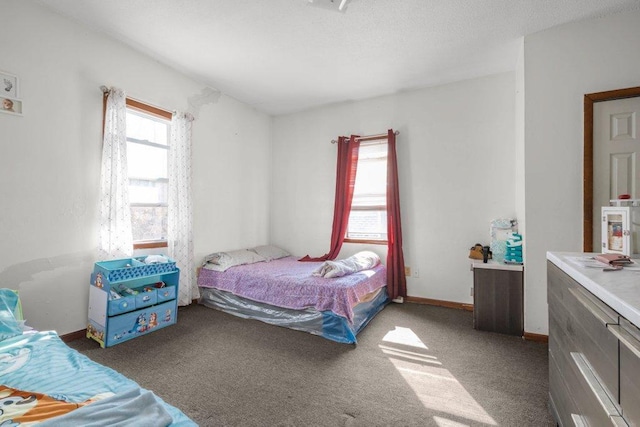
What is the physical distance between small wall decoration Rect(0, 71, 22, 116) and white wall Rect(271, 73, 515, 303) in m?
3.22

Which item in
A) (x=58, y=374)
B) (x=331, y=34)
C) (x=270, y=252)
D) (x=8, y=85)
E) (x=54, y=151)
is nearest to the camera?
(x=58, y=374)

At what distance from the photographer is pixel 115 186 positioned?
8.92ft

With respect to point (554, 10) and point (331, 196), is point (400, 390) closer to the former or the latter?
point (331, 196)

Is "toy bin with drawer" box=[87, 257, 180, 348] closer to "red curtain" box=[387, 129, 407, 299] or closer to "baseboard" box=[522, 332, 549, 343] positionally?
"red curtain" box=[387, 129, 407, 299]

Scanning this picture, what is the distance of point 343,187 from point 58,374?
3.35 m

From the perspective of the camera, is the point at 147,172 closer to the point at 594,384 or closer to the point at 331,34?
the point at 331,34

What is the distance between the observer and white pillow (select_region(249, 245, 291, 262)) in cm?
414

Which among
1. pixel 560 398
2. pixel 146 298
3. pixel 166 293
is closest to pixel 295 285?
pixel 166 293

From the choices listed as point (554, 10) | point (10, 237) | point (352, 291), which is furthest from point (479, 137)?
point (10, 237)

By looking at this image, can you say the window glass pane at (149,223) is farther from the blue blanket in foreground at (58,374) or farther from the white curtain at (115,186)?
the blue blanket in foreground at (58,374)

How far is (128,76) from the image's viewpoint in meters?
2.94

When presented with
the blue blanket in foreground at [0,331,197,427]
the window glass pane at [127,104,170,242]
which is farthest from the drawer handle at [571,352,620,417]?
the window glass pane at [127,104,170,242]

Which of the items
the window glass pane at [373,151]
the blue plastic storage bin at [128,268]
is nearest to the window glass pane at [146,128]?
the blue plastic storage bin at [128,268]

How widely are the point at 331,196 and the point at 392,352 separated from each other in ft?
8.00
